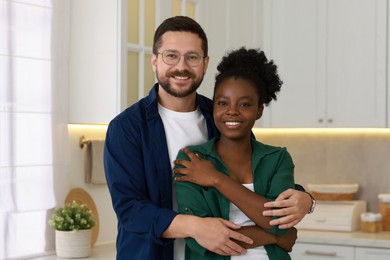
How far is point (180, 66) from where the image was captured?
2.20 meters

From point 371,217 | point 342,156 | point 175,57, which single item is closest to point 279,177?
point 175,57

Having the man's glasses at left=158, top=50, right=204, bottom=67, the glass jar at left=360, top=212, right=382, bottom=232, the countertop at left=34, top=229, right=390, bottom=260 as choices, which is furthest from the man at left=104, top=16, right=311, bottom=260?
the glass jar at left=360, top=212, right=382, bottom=232

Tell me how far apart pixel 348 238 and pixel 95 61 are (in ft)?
Result: 5.47

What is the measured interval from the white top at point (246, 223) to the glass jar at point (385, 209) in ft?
8.25

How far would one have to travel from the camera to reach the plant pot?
3.61 metres

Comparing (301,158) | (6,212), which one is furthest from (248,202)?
(301,158)

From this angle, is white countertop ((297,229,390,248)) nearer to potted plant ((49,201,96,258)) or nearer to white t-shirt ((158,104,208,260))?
potted plant ((49,201,96,258))

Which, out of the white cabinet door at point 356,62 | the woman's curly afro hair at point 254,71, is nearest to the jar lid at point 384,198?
the white cabinet door at point 356,62

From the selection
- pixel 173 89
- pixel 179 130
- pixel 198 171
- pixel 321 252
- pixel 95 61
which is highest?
pixel 95 61

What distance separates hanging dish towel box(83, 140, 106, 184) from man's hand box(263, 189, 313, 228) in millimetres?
2009

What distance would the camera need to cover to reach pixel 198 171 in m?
2.15

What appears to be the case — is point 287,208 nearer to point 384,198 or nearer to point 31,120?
point 31,120

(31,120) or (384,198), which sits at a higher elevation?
(31,120)

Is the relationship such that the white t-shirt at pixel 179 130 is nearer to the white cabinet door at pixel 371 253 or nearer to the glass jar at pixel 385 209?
the white cabinet door at pixel 371 253
